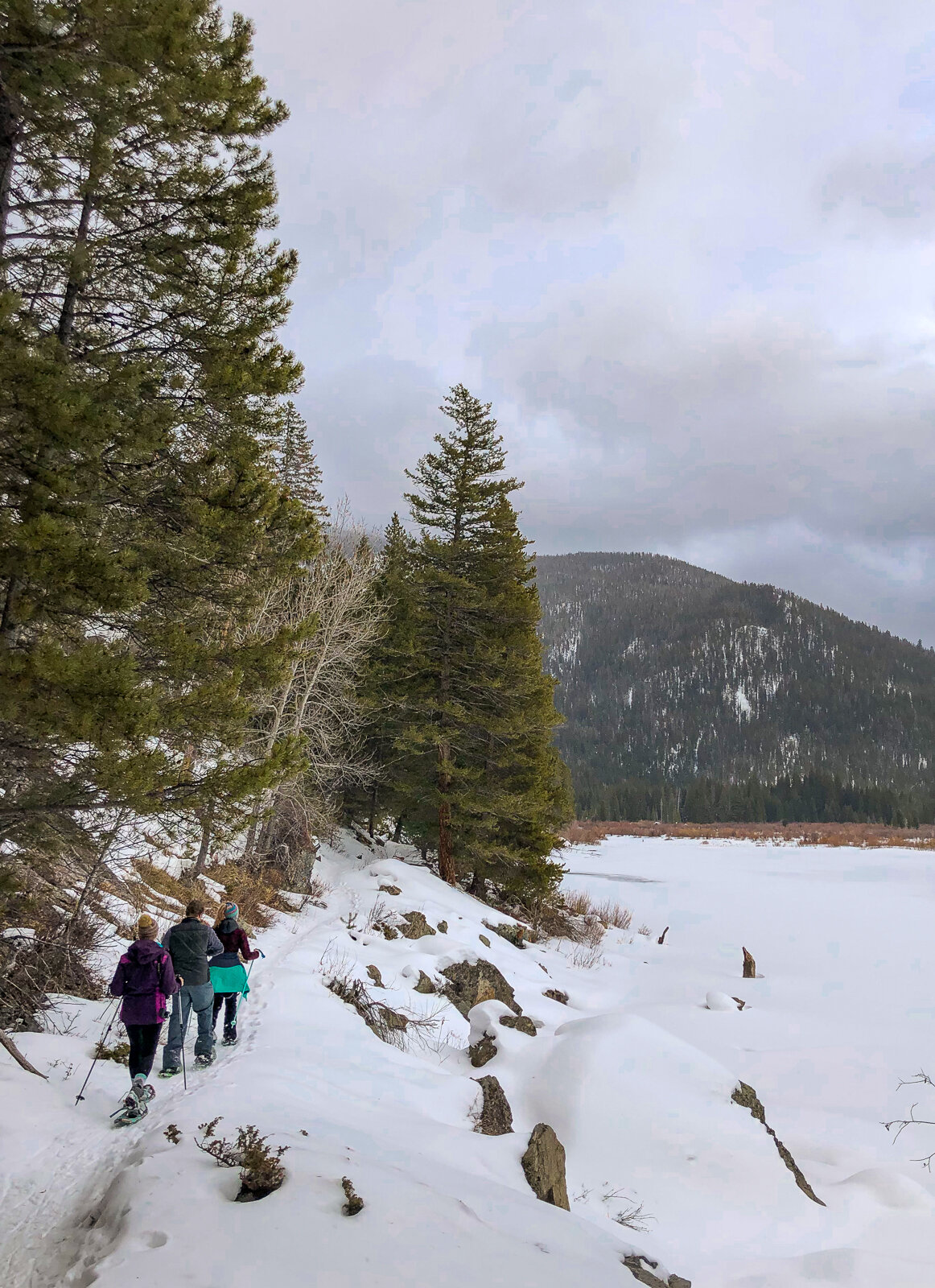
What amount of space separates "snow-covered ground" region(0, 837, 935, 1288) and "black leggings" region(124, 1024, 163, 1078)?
33 cm

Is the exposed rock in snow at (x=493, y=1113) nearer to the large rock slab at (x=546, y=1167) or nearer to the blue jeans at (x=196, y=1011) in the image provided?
the large rock slab at (x=546, y=1167)

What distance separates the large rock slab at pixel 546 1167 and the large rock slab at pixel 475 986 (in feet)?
16.2

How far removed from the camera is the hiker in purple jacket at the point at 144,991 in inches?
243

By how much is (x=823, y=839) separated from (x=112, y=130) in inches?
2666

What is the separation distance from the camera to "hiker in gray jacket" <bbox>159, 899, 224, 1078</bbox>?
7.17m

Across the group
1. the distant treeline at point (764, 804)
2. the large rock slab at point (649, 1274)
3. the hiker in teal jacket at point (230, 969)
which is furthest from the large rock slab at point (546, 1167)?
the distant treeline at point (764, 804)

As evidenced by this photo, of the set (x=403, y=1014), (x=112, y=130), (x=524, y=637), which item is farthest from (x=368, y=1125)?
(x=524, y=637)

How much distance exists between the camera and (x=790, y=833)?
7375 centimetres

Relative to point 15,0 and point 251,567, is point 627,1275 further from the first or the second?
point 15,0

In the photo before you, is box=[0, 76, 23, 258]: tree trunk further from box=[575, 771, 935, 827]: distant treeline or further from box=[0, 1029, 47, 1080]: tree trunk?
box=[575, 771, 935, 827]: distant treeline

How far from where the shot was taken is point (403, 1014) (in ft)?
34.5

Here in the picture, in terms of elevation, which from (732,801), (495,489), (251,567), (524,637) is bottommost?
(732,801)

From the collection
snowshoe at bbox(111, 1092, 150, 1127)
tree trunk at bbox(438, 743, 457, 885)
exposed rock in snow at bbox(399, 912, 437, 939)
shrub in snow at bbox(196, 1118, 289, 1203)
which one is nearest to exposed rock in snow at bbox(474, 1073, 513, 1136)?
shrub in snow at bbox(196, 1118, 289, 1203)

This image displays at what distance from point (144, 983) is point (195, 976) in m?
1.06
